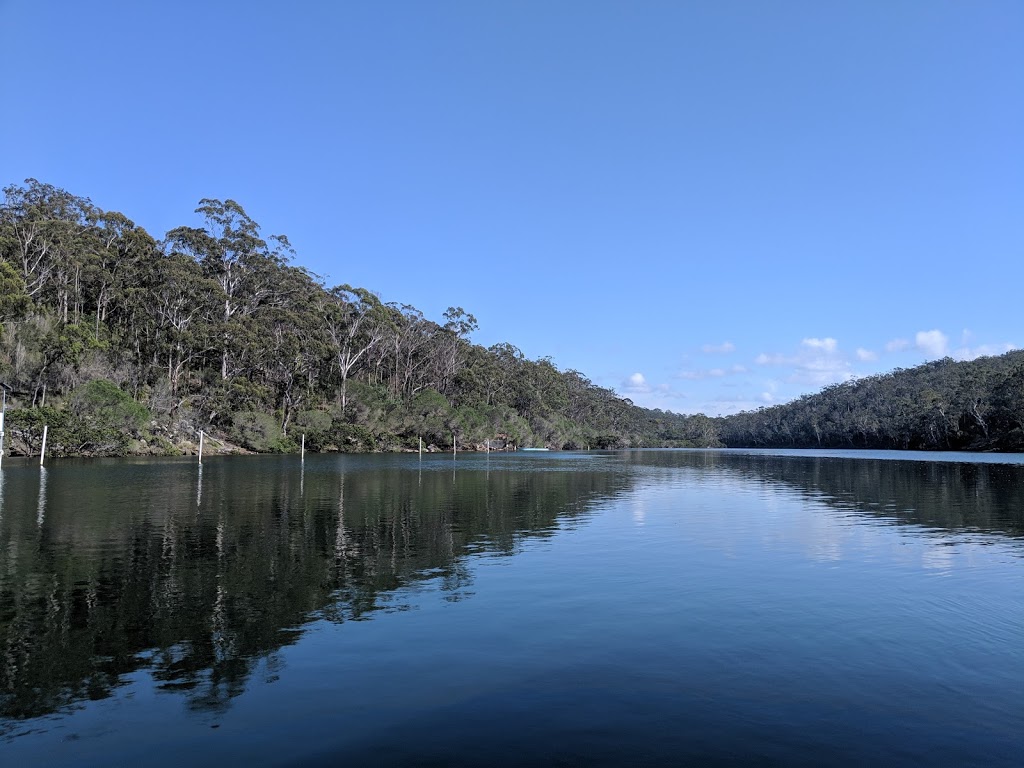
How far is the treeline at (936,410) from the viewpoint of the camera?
383 feet

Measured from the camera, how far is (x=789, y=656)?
35.0ft

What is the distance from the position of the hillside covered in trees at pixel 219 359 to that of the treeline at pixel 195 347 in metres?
0.22

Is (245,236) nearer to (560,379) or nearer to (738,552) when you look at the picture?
(738,552)

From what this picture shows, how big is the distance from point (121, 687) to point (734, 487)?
41643 mm

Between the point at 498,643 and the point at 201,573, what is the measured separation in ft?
26.0

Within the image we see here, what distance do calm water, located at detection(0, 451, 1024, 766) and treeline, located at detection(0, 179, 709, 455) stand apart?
4299 cm

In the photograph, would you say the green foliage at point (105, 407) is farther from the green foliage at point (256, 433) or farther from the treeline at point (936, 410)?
the treeline at point (936, 410)

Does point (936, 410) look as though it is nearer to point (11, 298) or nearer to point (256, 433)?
point (256, 433)

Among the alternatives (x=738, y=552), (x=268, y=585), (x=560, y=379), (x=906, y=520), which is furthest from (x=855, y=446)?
(x=268, y=585)

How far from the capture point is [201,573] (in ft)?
50.4

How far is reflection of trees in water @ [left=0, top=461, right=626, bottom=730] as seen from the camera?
966cm

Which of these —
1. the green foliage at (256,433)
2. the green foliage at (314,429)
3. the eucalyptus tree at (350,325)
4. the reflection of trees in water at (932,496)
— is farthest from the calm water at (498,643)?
the eucalyptus tree at (350,325)

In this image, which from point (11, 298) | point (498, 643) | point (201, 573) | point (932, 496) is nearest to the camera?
point (498, 643)

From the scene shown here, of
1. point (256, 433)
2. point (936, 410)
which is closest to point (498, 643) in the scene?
point (256, 433)
